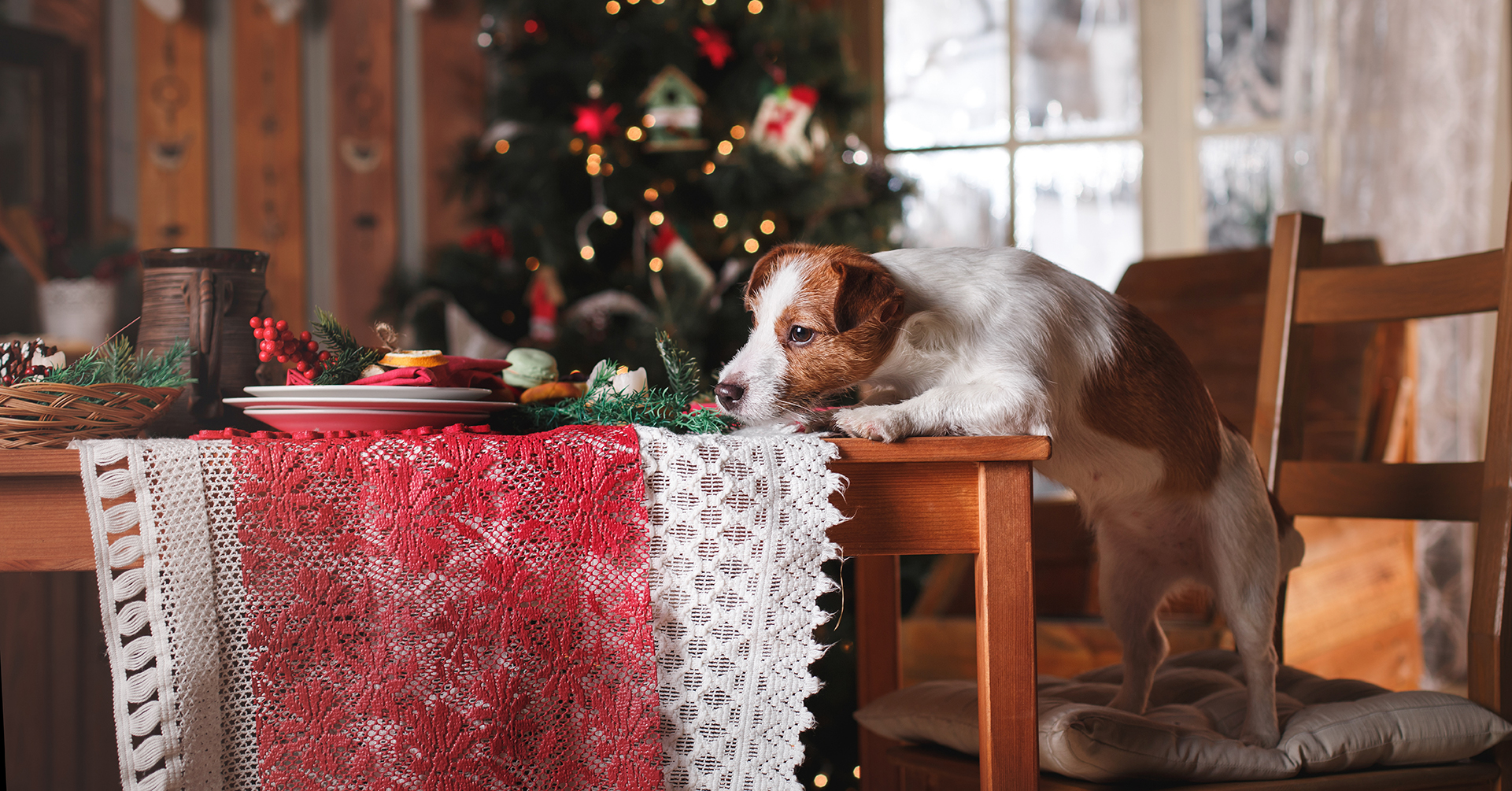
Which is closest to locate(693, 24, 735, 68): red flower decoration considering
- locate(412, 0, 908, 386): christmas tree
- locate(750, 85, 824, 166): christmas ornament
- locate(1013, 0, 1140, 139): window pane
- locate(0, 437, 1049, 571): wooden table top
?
locate(412, 0, 908, 386): christmas tree

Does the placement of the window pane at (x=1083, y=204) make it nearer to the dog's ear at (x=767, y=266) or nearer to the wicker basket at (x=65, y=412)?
the dog's ear at (x=767, y=266)

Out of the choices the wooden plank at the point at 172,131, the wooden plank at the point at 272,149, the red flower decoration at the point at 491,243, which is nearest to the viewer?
the red flower decoration at the point at 491,243

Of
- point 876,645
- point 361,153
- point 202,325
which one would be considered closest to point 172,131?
point 361,153

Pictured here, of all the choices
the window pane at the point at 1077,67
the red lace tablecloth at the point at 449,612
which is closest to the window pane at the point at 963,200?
the window pane at the point at 1077,67

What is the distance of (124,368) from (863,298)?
66 cm

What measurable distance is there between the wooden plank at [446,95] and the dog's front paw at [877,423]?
8.10 feet

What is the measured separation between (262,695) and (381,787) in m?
0.12

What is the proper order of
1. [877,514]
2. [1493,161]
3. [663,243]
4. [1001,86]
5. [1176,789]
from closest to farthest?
1. [877,514]
2. [1176,789]
3. [663,243]
4. [1493,161]
5. [1001,86]

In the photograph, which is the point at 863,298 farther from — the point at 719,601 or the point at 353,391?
the point at 353,391

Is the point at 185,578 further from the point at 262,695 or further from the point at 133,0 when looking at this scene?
the point at 133,0

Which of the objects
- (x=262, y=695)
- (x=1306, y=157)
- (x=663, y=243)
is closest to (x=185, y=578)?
(x=262, y=695)

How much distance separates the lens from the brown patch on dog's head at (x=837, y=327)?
2.81 feet

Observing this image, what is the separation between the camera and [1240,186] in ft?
10.00

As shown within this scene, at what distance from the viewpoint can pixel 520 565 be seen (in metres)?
0.77
